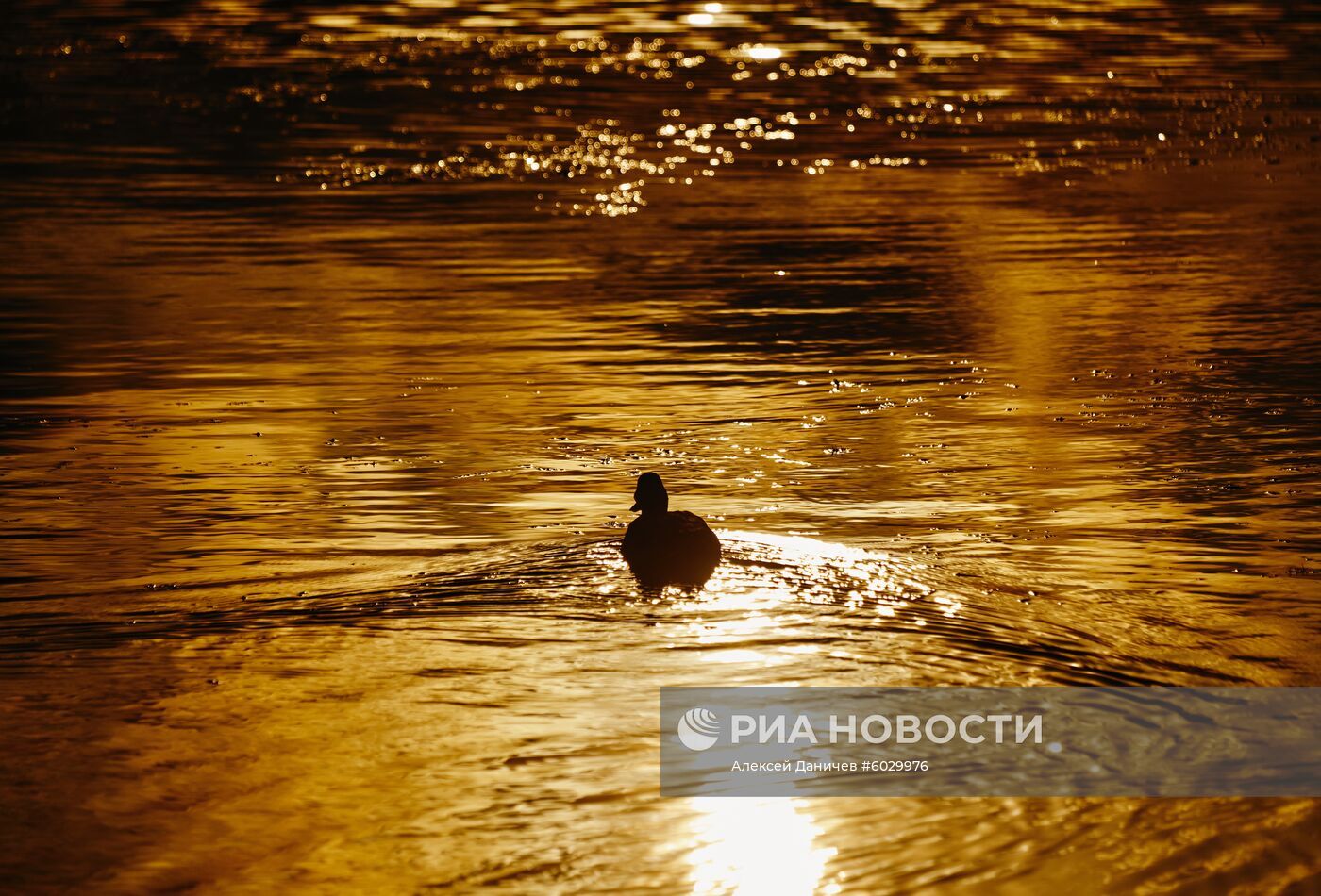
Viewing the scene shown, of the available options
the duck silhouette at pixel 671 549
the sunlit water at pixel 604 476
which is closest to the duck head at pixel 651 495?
the duck silhouette at pixel 671 549

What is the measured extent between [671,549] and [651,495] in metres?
0.55

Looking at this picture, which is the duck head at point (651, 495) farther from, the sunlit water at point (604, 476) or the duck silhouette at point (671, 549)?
the sunlit water at point (604, 476)

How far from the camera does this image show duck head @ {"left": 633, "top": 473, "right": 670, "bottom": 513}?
8.92 metres

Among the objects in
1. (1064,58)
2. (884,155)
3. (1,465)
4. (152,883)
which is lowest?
(152,883)

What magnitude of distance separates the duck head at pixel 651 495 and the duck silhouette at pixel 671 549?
92 mm

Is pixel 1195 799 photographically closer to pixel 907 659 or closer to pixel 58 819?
pixel 907 659

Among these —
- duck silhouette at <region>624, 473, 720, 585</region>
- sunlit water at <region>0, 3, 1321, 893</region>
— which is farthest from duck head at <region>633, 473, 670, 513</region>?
sunlit water at <region>0, 3, 1321, 893</region>

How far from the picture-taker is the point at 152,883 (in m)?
6.00

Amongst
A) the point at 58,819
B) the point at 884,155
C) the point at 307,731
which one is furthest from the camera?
the point at 884,155

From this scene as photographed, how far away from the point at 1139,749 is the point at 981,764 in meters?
0.61

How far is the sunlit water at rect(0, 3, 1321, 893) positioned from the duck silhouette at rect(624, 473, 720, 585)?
136mm

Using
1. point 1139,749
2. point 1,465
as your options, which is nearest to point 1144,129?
point 1,465

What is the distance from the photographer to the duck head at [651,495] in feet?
29.3

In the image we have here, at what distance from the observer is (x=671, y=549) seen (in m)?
8.48
